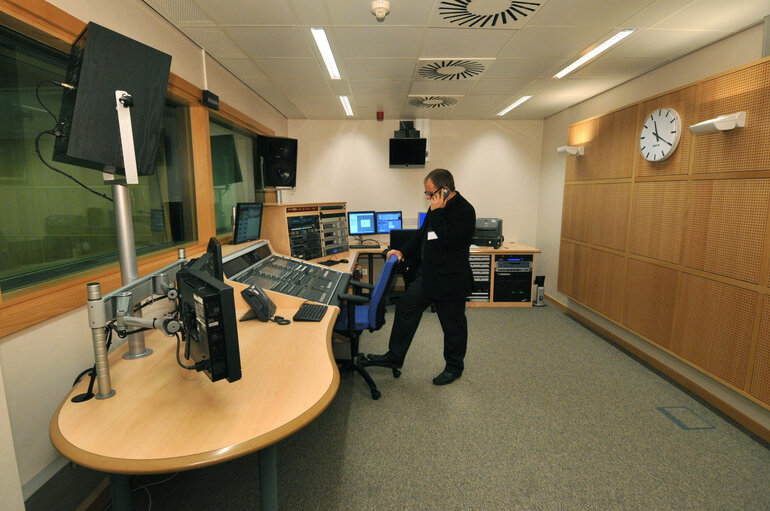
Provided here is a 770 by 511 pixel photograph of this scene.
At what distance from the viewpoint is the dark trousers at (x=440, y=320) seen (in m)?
2.70

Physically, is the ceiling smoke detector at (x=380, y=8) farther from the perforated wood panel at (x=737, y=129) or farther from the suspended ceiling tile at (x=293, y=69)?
the perforated wood panel at (x=737, y=129)

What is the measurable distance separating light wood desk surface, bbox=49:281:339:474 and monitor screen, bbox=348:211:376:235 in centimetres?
357

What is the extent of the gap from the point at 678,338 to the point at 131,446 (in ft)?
11.0

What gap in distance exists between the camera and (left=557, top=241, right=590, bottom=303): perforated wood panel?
3.98m

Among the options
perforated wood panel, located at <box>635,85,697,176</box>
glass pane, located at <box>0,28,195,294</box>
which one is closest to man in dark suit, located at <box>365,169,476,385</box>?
perforated wood panel, located at <box>635,85,697,176</box>

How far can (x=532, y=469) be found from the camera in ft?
6.37

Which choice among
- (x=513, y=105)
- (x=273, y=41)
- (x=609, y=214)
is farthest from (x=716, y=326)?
(x=273, y=41)

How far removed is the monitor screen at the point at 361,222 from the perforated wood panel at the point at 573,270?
2.48m

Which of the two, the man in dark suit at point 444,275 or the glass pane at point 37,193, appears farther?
the man in dark suit at point 444,275

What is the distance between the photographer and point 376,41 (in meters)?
2.68

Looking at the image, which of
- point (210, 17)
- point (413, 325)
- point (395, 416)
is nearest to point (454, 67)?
point (210, 17)

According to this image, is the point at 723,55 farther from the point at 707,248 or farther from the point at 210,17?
the point at 210,17

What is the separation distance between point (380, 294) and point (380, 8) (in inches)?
68.2

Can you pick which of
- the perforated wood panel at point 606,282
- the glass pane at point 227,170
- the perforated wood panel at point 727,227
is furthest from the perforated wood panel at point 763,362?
the glass pane at point 227,170
